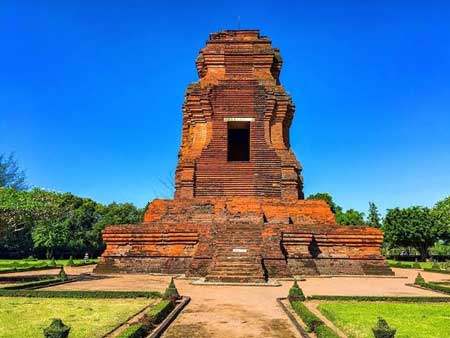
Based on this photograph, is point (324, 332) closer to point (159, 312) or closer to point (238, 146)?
point (159, 312)

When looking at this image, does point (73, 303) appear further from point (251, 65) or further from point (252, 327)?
point (251, 65)

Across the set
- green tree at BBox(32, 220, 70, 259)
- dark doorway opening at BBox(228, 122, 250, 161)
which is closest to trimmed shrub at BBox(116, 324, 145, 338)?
dark doorway opening at BBox(228, 122, 250, 161)

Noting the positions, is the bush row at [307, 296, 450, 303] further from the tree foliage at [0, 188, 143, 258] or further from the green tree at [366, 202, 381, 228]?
the green tree at [366, 202, 381, 228]

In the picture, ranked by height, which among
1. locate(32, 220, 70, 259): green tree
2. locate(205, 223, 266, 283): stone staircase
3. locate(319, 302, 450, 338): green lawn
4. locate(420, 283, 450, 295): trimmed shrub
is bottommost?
locate(319, 302, 450, 338): green lawn

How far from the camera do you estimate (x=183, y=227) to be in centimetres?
1792

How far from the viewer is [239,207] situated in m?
19.5

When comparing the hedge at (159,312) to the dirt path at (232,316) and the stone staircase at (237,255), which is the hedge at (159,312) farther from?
the stone staircase at (237,255)

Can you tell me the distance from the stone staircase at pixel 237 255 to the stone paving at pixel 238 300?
1.02 metres

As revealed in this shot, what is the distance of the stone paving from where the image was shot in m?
7.44

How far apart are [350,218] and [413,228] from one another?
12942 millimetres

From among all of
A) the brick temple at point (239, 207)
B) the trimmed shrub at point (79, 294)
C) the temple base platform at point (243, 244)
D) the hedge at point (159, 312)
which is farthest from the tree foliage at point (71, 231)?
the hedge at point (159, 312)

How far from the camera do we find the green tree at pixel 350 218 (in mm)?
51844

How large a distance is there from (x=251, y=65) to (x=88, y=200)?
3813cm

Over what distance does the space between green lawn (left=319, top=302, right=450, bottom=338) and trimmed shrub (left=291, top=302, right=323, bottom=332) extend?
1.56ft
